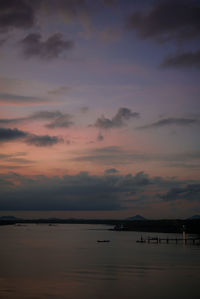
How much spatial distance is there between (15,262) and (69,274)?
1357 cm

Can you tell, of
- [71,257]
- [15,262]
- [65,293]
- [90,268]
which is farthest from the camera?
[71,257]

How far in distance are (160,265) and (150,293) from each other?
58.2 feet

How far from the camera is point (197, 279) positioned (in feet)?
136

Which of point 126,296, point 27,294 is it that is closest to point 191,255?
point 126,296

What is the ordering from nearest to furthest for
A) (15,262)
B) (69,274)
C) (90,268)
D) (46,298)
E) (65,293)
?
(46,298) → (65,293) → (69,274) → (90,268) → (15,262)

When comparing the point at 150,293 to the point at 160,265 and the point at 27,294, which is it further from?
the point at 160,265

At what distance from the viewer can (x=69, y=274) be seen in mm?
44312

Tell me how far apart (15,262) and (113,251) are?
22.1 m

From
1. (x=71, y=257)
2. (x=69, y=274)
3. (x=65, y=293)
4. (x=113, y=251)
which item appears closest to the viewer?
(x=65, y=293)

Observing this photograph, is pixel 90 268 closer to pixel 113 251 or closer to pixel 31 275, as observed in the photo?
pixel 31 275

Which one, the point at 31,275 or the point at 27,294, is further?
the point at 31,275

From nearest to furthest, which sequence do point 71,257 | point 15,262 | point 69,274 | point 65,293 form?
point 65,293
point 69,274
point 15,262
point 71,257

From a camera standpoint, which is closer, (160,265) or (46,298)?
(46,298)

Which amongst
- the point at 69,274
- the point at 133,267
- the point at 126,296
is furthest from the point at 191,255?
the point at 126,296
